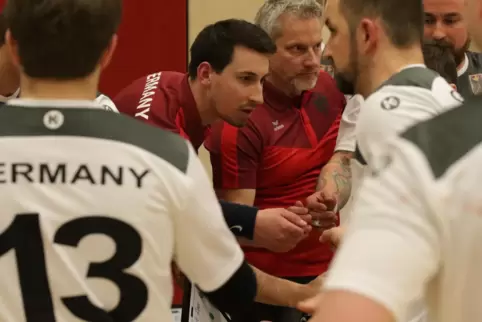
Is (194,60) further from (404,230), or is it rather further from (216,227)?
(404,230)

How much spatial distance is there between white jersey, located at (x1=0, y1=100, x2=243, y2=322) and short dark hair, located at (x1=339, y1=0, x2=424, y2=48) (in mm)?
700

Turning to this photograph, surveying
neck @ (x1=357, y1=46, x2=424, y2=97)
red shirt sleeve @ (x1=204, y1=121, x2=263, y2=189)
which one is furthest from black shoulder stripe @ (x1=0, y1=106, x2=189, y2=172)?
red shirt sleeve @ (x1=204, y1=121, x2=263, y2=189)

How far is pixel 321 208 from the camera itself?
229cm

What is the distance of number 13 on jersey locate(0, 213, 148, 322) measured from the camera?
119 cm

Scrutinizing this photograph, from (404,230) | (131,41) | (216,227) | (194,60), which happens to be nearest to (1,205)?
(216,227)

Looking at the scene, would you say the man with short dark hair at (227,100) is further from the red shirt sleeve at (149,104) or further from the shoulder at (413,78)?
the shoulder at (413,78)

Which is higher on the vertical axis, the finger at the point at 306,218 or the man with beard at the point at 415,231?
the man with beard at the point at 415,231

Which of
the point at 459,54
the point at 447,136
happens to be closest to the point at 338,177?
the point at 459,54

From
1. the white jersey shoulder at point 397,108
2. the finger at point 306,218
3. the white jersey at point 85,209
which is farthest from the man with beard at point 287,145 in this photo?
the white jersey at point 85,209

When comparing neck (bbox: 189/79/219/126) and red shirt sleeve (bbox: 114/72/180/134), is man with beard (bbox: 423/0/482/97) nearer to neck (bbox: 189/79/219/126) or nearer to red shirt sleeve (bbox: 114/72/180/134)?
neck (bbox: 189/79/219/126)

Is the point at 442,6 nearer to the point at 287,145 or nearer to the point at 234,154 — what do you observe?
the point at 287,145

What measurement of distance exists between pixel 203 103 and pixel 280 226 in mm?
516

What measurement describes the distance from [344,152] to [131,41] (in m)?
1.59

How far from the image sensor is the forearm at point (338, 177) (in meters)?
2.48
